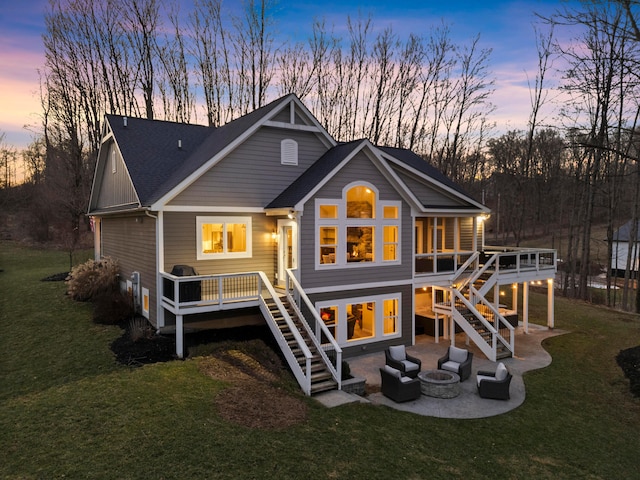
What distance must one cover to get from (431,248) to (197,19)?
2423 cm

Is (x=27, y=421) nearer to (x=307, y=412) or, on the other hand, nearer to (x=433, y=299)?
(x=307, y=412)

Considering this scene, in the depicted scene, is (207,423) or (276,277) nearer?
(207,423)

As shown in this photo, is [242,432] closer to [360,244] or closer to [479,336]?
[360,244]

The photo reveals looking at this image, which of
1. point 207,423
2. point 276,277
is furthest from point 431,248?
point 207,423

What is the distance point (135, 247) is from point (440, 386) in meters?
11.3

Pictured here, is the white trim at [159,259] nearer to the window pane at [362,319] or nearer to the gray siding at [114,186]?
the gray siding at [114,186]

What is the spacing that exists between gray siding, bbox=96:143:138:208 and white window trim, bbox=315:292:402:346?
7857 mm

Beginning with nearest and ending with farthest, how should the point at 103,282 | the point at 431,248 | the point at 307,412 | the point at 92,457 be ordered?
1. the point at 92,457
2. the point at 307,412
3. the point at 103,282
4. the point at 431,248

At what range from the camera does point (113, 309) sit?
14.4 meters

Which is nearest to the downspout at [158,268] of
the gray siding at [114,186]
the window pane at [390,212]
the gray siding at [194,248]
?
the gray siding at [194,248]

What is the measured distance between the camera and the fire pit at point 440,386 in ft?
36.1

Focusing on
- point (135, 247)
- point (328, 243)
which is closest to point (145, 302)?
point (135, 247)

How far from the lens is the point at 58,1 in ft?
96.1

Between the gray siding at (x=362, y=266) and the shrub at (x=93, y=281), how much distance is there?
837 cm
